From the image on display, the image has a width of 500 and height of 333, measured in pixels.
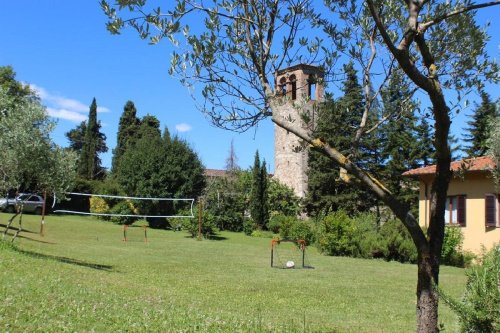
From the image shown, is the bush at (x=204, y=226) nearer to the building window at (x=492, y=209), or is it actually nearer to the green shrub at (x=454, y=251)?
the green shrub at (x=454, y=251)

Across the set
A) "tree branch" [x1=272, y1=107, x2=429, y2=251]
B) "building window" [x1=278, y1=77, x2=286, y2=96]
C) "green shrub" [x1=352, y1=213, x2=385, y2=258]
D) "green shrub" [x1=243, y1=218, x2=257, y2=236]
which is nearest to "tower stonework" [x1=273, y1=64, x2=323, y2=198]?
"building window" [x1=278, y1=77, x2=286, y2=96]

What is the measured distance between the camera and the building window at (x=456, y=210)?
23.7 m

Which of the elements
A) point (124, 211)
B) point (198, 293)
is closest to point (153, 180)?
point (124, 211)

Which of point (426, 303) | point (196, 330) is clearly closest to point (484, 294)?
point (426, 303)

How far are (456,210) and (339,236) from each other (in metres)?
5.63

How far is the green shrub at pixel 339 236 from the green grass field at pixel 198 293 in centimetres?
261

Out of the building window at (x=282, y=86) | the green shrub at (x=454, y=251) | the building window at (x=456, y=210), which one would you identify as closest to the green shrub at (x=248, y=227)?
the building window at (x=456, y=210)

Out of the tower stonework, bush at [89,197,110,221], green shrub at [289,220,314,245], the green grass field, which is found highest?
the tower stonework

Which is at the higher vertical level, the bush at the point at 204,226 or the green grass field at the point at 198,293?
the bush at the point at 204,226

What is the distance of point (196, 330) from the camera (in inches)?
241

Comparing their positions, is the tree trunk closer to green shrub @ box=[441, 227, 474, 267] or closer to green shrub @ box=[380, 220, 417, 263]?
green shrub @ box=[441, 227, 474, 267]

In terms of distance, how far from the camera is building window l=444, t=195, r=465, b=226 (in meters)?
23.7

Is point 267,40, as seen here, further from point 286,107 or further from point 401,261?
point 401,261

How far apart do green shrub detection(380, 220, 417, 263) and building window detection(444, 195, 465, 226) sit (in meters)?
2.34
